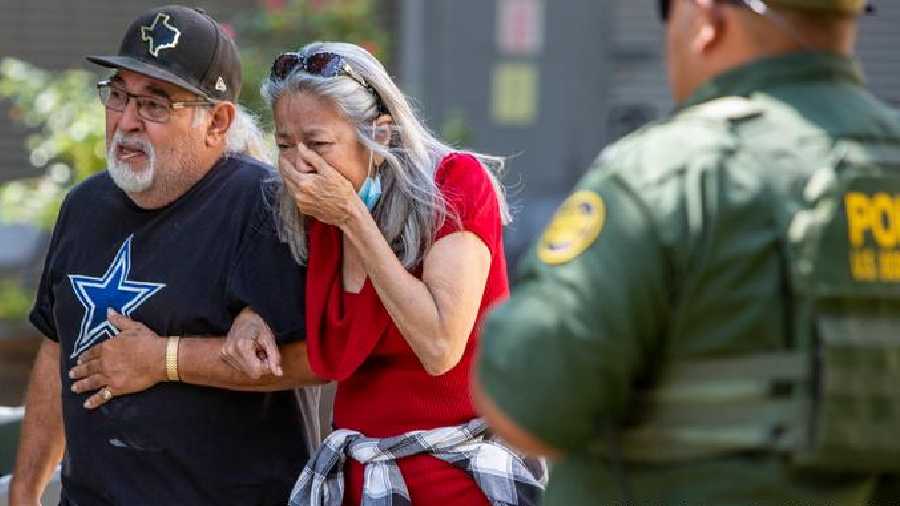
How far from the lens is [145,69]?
11.9ft

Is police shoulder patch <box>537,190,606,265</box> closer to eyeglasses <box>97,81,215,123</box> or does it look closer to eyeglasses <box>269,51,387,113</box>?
eyeglasses <box>269,51,387,113</box>

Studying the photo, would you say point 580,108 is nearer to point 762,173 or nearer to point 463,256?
point 463,256

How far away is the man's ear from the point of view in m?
3.74

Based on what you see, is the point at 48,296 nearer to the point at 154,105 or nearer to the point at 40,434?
the point at 40,434

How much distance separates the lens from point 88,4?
11648 mm

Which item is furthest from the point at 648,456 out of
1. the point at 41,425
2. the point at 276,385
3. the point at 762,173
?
the point at 41,425

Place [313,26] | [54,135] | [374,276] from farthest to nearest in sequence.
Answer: [313,26], [54,135], [374,276]

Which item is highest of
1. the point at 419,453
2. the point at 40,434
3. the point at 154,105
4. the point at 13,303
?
the point at 154,105

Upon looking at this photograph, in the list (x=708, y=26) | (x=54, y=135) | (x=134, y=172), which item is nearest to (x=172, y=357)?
(x=134, y=172)

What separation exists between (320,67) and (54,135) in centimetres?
423

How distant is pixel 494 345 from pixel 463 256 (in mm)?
984

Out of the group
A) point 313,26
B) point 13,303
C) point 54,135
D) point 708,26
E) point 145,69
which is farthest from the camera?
point 313,26

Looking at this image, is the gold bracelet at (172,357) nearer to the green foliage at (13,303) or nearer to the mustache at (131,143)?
the mustache at (131,143)

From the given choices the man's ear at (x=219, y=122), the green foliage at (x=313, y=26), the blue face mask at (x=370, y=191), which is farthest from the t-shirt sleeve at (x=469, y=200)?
the green foliage at (x=313, y=26)
